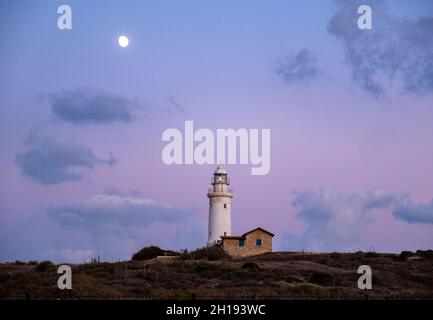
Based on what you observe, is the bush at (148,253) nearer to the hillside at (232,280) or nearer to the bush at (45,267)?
the hillside at (232,280)

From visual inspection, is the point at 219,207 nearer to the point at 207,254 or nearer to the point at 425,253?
the point at 207,254

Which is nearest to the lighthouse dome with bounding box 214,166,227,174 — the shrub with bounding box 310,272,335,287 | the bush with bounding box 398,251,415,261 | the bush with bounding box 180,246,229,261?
the bush with bounding box 180,246,229,261

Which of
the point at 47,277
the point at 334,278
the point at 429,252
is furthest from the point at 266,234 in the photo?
the point at 47,277

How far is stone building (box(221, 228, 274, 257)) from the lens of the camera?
60344 millimetres

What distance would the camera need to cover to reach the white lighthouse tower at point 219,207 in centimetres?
6556

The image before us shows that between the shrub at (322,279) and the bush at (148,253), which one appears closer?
the shrub at (322,279)

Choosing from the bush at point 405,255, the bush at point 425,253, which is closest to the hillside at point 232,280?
the bush at point 405,255

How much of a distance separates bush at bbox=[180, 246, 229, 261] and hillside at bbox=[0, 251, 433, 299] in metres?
1.36

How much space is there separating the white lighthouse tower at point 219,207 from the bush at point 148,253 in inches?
227

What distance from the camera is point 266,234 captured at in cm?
6141

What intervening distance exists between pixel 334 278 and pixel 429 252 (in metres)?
22.1

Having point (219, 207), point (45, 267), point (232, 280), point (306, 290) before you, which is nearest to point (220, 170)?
point (219, 207)
